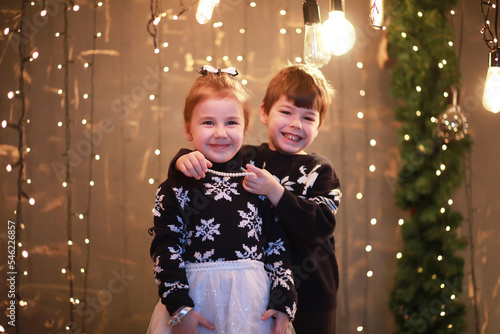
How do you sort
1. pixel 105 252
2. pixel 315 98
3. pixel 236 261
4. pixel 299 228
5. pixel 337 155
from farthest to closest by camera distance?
pixel 337 155
pixel 105 252
pixel 315 98
pixel 299 228
pixel 236 261

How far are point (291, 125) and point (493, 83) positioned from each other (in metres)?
0.99

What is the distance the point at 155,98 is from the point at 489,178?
2.16m

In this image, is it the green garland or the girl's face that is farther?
the green garland

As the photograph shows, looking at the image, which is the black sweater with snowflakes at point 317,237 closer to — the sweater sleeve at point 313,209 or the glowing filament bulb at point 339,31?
the sweater sleeve at point 313,209

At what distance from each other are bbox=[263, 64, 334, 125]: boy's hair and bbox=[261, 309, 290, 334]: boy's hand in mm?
765

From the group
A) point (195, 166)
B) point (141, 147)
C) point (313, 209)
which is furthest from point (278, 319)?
point (141, 147)

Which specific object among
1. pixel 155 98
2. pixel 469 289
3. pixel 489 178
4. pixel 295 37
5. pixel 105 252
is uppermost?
pixel 295 37

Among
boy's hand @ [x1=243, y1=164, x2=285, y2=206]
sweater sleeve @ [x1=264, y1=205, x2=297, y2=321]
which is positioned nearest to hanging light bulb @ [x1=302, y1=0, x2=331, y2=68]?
boy's hand @ [x1=243, y1=164, x2=285, y2=206]

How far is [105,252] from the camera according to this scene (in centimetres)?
332

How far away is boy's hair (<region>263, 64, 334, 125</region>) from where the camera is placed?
2115 mm

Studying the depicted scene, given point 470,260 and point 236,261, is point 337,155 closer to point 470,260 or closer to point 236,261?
point 470,260

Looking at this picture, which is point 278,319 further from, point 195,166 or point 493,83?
point 493,83

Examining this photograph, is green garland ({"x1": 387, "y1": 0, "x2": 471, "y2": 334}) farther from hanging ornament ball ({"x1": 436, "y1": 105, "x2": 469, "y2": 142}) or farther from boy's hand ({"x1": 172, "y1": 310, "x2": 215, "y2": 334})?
boy's hand ({"x1": 172, "y1": 310, "x2": 215, "y2": 334})

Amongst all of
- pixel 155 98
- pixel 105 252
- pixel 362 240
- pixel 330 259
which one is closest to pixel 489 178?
pixel 362 240
